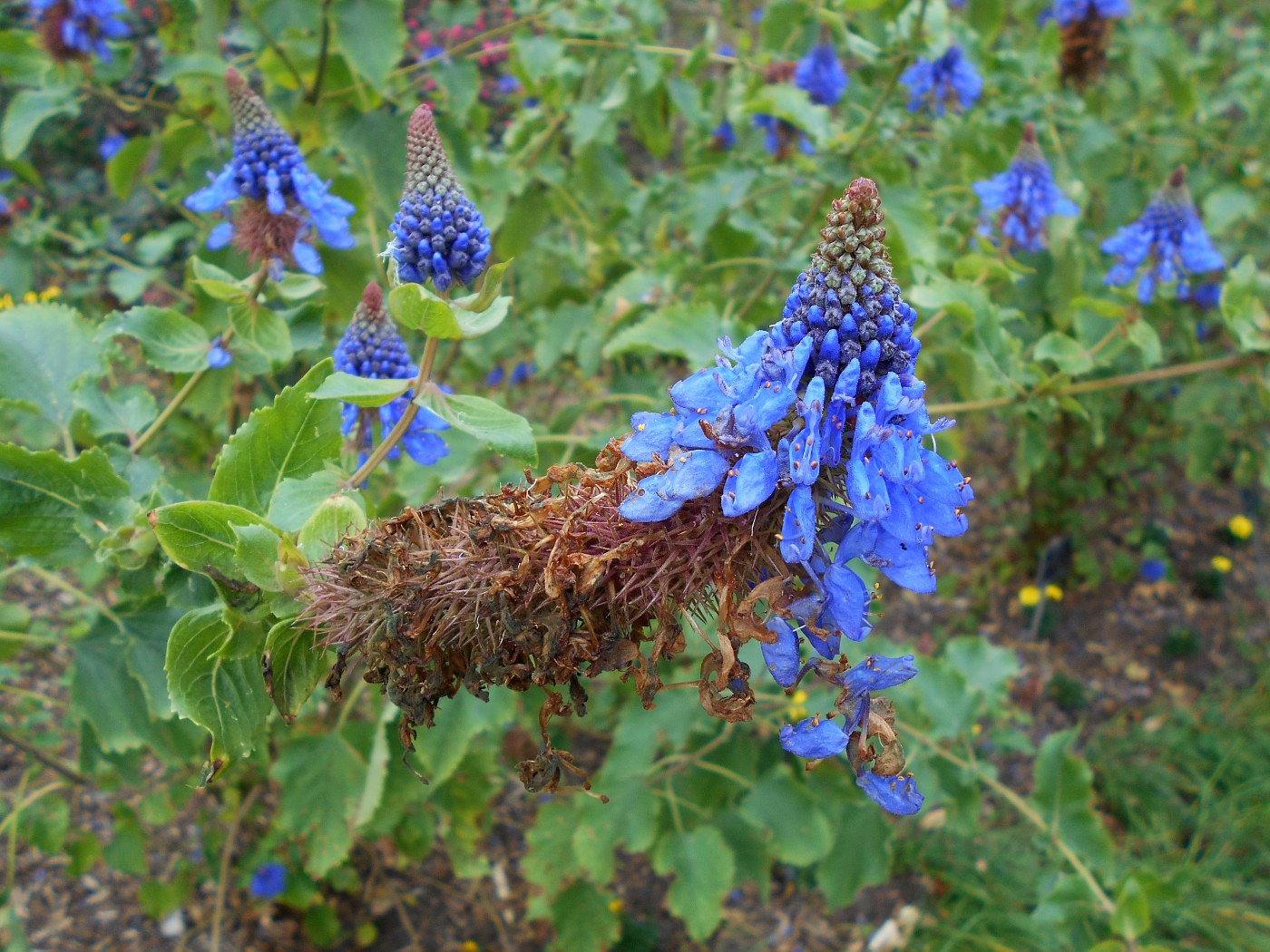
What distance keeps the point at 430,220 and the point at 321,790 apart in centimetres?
190

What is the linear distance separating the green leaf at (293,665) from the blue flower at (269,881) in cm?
240

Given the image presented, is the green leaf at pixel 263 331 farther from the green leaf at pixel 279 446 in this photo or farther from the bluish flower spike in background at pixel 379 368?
the green leaf at pixel 279 446

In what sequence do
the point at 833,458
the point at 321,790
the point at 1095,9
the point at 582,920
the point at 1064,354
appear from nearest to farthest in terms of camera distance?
the point at 833,458 → the point at 1064,354 → the point at 321,790 → the point at 582,920 → the point at 1095,9

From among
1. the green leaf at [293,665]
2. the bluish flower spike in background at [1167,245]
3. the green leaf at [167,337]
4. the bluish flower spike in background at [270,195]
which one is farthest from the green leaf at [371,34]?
the bluish flower spike in background at [1167,245]

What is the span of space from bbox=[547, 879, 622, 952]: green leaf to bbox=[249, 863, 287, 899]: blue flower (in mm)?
1007

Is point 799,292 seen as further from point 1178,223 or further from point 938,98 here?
point 938,98

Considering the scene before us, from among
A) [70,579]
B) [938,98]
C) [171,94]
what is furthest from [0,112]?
[938,98]

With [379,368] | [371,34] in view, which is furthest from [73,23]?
[379,368]

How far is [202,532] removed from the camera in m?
1.29

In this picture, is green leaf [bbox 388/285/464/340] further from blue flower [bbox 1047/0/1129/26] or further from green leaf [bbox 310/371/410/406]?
blue flower [bbox 1047/0/1129/26]

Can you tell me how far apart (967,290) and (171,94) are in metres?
3.80

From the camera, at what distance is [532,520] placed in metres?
1.08

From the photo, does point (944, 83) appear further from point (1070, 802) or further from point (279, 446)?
point (279, 446)

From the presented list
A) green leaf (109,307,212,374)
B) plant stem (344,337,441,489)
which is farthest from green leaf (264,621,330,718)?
green leaf (109,307,212,374)
